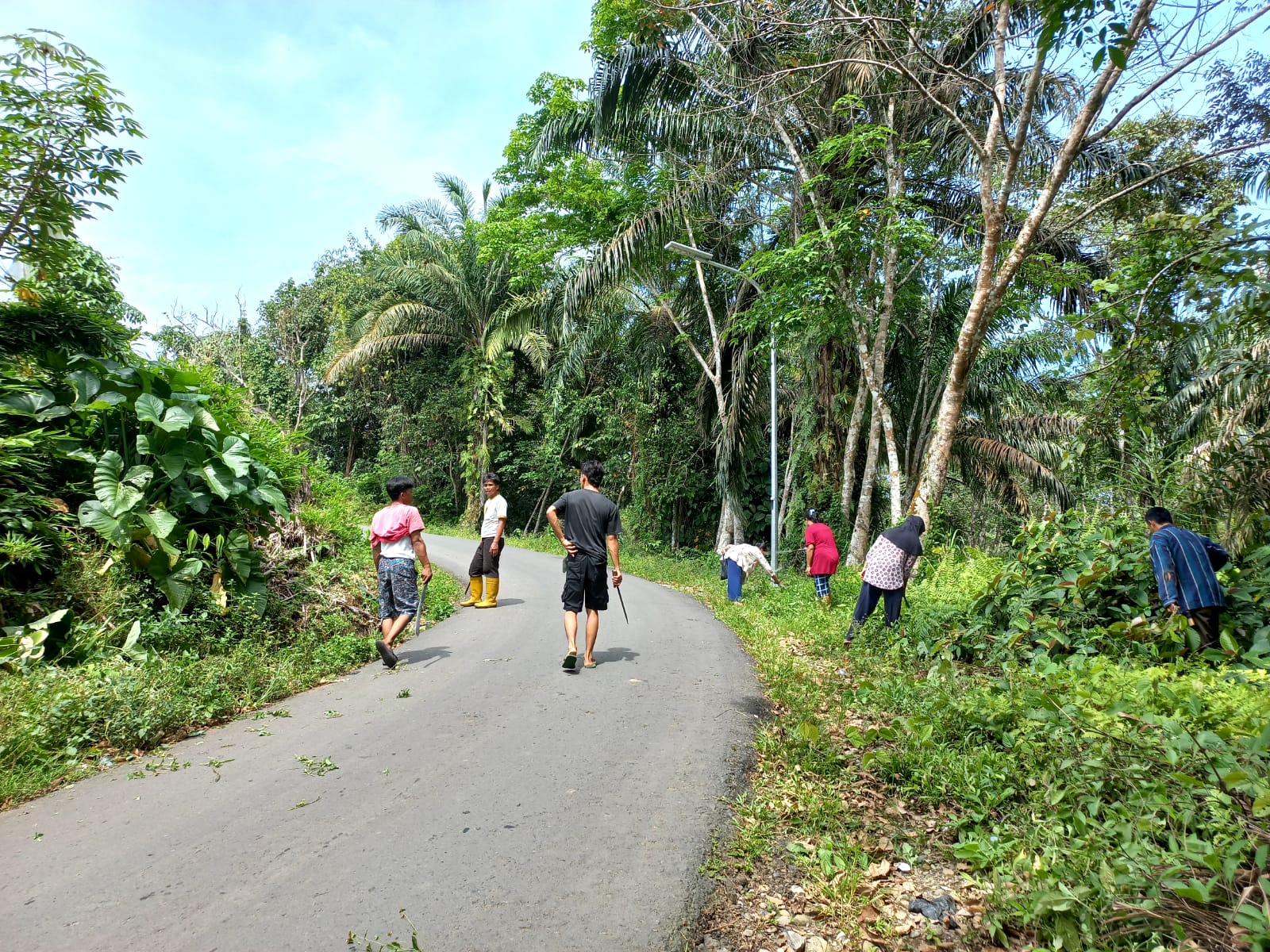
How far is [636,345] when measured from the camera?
22.1 meters

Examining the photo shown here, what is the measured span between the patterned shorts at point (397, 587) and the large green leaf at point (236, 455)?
4.94ft

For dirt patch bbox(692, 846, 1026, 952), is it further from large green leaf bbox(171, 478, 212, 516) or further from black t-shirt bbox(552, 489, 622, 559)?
large green leaf bbox(171, 478, 212, 516)

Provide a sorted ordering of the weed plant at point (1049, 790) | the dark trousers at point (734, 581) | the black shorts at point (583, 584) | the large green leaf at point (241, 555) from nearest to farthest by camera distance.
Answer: the weed plant at point (1049, 790) → the large green leaf at point (241, 555) → the black shorts at point (583, 584) → the dark trousers at point (734, 581)

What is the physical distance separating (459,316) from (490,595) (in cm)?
1850

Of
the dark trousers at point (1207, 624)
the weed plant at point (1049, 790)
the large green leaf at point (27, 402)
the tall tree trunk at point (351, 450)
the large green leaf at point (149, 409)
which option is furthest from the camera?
the tall tree trunk at point (351, 450)

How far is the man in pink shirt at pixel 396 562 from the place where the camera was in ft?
22.5

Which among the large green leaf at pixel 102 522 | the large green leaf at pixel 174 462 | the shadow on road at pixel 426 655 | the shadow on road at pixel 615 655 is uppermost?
the large green leaf at pixel 174 462

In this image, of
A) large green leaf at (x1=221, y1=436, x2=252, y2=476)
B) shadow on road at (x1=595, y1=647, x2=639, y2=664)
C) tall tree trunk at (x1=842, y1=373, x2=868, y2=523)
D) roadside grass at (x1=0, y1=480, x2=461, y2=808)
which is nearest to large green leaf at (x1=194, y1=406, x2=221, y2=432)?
large green leaf at (x1=221, y1=436, x2=252, y2=476)

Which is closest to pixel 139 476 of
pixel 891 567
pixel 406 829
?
pixel 406 829

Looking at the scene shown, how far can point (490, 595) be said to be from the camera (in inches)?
405

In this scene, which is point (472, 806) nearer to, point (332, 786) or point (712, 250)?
point (332, 786)

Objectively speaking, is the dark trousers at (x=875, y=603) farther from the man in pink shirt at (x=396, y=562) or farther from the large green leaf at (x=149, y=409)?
the large green leaf at (x=149, y=409)

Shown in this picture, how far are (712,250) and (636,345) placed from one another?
13.9 feet

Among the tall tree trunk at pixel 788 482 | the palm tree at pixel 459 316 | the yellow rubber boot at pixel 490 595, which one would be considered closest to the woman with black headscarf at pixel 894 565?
the yellow rubber boot at pixel 490 595
